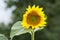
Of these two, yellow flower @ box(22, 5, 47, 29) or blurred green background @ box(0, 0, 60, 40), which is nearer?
yellow flower @ box(22, 5, 47, 29)

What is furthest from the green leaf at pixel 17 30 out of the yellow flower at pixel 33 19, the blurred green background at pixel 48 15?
the blurred green background at pixel 48 15

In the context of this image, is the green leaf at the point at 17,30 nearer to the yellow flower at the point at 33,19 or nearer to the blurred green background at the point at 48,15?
the yellow flower at the point at 33,19

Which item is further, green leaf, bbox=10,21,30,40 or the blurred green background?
the blurred green background

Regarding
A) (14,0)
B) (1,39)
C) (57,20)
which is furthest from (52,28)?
(1,39)

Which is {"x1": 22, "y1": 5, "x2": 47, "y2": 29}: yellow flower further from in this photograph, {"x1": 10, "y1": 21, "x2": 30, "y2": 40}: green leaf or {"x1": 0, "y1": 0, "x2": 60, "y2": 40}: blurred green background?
{"x1": 0, "y1": 0, "x2": 60, "y2": 40}: blurred green background

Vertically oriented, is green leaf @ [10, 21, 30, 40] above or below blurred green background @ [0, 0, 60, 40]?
below

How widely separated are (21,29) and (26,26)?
0.12ft

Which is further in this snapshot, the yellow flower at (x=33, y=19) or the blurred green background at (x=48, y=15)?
the blurred green background at (x=48, y=15)

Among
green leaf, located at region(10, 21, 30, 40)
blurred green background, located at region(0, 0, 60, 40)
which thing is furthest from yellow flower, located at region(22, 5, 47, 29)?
blurred green background, located at region(0, 0, 60, 40)

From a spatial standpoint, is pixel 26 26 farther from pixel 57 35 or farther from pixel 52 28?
pixel 52 28

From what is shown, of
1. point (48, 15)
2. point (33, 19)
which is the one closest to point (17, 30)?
point (33, 19)

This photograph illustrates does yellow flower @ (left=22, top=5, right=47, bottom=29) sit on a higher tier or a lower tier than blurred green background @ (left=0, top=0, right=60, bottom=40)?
lower

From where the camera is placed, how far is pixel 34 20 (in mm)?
1046

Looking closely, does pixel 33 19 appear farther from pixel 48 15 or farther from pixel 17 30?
pixel 48 15
